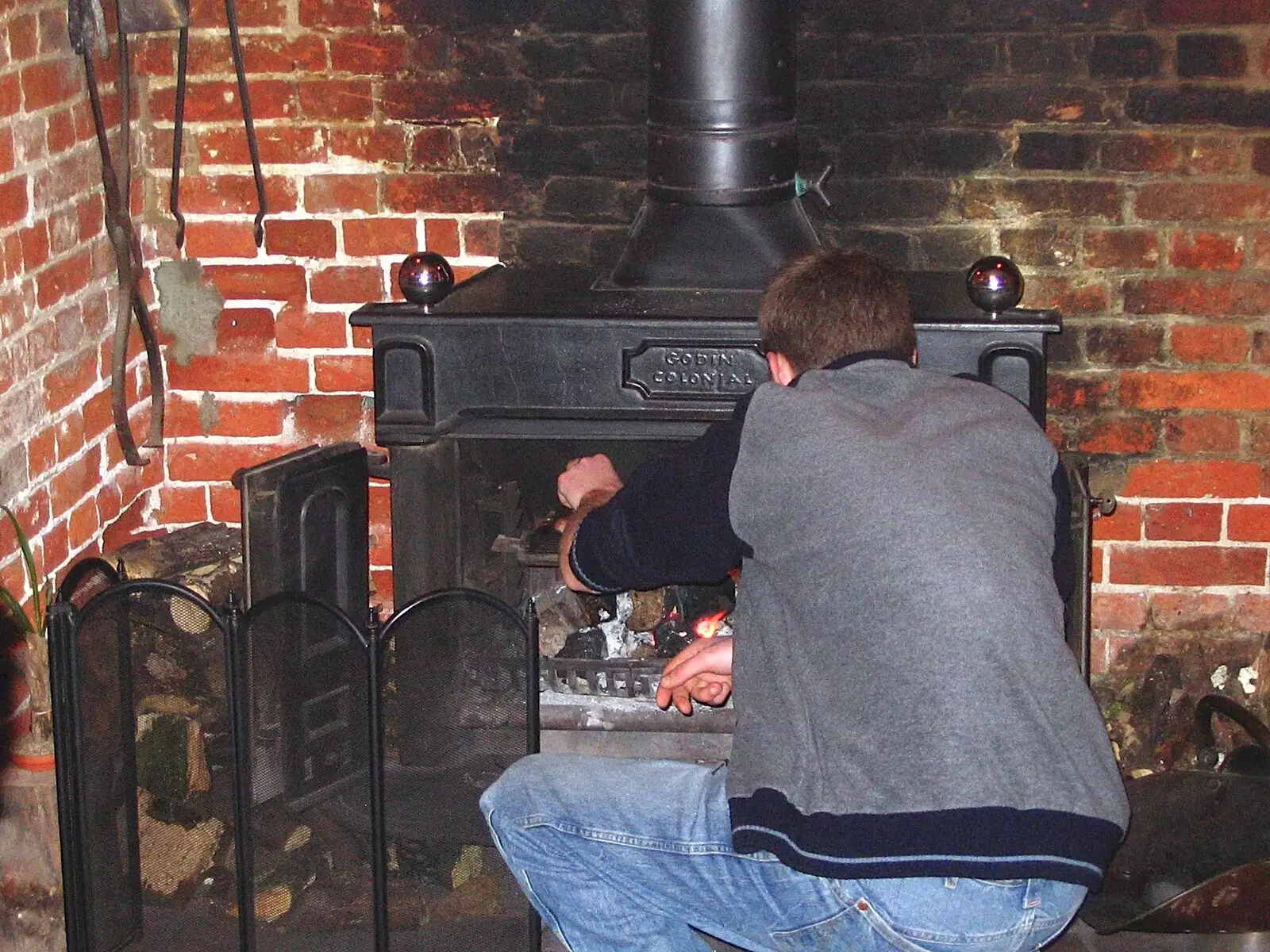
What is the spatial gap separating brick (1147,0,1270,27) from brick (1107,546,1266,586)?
1.06 m

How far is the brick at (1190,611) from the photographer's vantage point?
3662 mm

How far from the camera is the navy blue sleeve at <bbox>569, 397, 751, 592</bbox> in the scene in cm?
219

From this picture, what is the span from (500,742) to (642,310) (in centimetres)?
81

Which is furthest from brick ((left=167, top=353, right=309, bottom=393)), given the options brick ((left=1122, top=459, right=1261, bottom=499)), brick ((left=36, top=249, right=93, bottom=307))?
brick ((left=1122, top=459, right=1261, bottom=499))

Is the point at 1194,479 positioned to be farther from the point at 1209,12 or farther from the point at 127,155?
the point at 127,155

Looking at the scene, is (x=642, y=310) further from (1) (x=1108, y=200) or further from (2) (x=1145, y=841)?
(2) (x=1145, y=841)

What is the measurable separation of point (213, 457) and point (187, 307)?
0.33 meters

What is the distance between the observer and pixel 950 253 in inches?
138

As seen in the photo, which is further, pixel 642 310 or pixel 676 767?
pixel 642 310

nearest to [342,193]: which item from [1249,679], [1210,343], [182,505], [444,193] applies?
[444,193]

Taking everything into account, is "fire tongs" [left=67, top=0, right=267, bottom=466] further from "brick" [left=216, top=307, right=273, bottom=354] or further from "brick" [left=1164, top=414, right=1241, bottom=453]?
"brick" [left=1164, top=414, right=1241, bottom=453]

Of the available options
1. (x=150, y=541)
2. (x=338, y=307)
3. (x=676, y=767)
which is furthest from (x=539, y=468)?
(x=676, y=767)

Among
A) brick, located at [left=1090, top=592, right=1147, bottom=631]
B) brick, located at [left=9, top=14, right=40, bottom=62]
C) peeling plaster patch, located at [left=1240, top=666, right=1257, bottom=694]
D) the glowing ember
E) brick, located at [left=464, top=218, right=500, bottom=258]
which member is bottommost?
peeling plaster patch, located at [left=1240, top=666, right=1257, bottom=694]

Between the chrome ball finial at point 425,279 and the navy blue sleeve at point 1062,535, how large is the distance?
1.29 m
